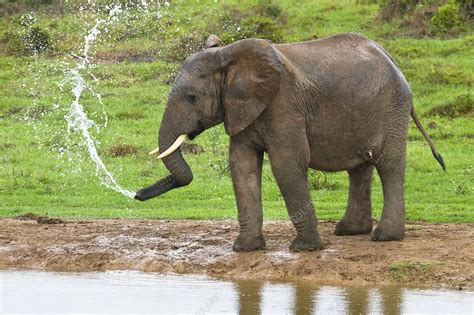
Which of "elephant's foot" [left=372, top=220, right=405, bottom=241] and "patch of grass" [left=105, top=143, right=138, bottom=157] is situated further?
"patch of grass" [left=105, top=143, right=138, bottom=157]

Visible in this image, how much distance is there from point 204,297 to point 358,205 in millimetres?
2716

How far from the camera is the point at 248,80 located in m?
10.6

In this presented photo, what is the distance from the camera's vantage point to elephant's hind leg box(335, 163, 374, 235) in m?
11.6

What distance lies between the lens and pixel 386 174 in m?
11.2

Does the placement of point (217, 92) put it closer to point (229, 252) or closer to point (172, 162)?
point (172, 162)

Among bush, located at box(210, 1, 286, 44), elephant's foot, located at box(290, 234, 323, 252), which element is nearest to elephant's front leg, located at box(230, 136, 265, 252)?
elephant's foot, located at box(290, 234, 323, 252)

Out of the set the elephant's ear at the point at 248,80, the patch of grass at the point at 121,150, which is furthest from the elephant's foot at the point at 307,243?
the patch of grass at the point at 121,150

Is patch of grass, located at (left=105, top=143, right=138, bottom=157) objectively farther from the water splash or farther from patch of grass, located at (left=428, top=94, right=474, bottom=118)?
patch of grass, located at (left=428, top=94, right=474, bottom=118)

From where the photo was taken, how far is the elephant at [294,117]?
10.6 meters

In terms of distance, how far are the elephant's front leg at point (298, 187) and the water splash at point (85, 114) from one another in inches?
161

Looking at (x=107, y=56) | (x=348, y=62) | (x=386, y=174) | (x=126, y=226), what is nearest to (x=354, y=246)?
(x=386, y=174)

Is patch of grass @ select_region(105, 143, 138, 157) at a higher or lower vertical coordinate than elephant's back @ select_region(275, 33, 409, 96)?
lower

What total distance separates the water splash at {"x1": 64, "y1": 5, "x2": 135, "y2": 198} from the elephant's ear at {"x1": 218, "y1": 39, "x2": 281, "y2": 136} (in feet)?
13.5

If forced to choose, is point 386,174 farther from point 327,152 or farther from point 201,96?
point 201,96
